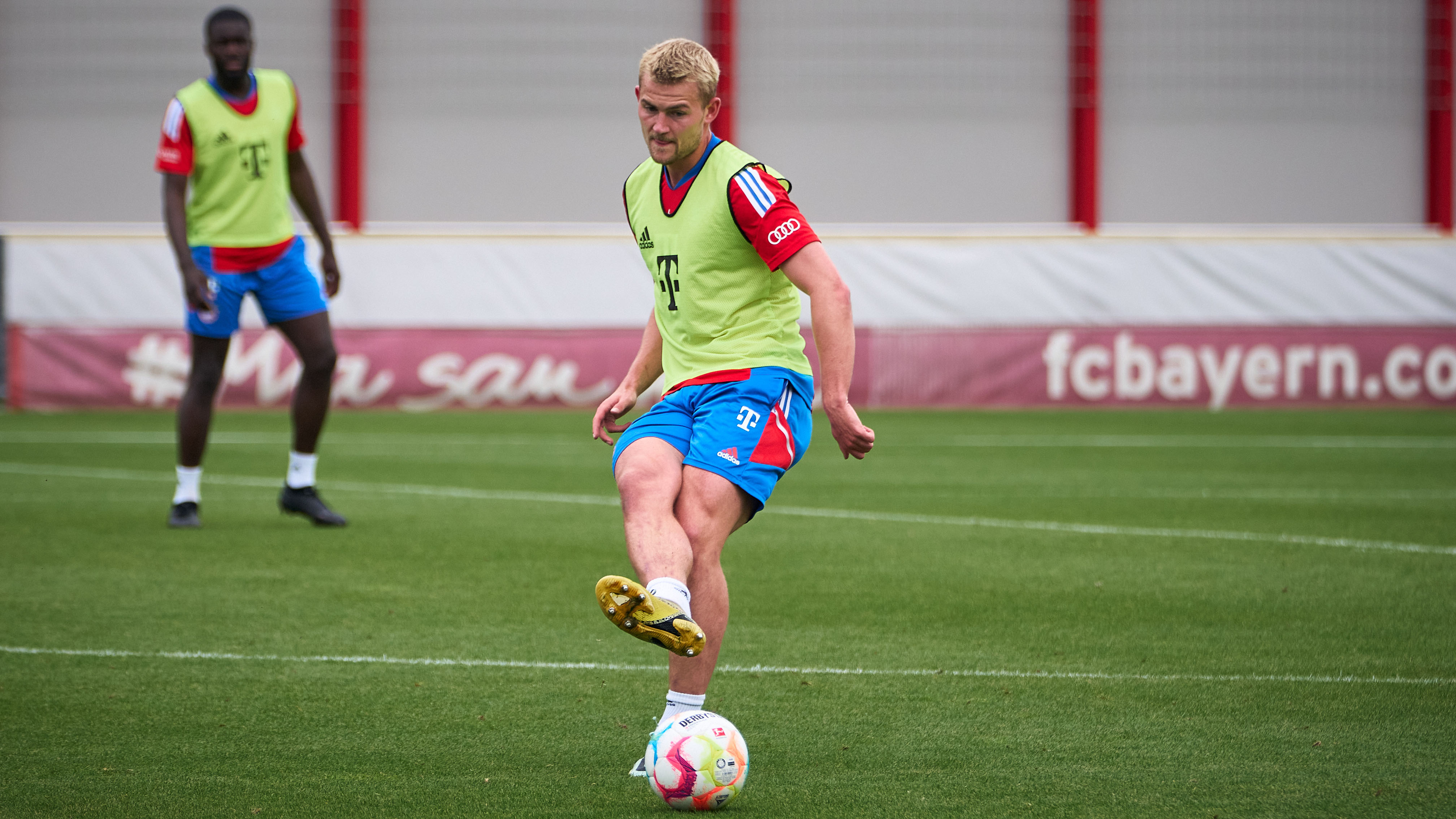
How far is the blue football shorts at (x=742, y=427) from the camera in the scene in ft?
12.5

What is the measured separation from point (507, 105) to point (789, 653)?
1799 centimetres

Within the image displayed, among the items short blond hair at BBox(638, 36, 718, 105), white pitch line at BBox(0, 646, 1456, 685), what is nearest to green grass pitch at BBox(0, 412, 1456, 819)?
white pitch line at BBox(0, 646, 1456, 685)

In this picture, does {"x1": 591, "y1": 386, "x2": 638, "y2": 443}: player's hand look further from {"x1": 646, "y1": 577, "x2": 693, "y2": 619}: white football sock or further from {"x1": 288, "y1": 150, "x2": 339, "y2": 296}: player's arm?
{"x1": 288, "y1": 150, "x2": 339, "y2": 296}: player's arm

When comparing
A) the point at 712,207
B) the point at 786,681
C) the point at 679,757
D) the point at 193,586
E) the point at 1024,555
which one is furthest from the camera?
the point at 1024,555

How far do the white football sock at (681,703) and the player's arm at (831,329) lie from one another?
2.15 feet

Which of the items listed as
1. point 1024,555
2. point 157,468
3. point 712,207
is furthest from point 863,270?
point 712,207

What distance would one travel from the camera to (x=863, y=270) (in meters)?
17.7

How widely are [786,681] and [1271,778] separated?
146 cm

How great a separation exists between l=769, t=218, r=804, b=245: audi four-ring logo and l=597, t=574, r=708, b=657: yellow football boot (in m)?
0.95

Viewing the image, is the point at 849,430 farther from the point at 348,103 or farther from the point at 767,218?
the point at 348,103

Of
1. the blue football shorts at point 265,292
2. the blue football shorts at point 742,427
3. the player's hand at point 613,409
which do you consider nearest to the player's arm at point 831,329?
the blue football shorts at point 742,427

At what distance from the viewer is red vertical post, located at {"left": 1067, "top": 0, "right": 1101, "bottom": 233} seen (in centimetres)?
2203

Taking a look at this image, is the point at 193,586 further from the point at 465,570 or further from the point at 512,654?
the point at 512,654

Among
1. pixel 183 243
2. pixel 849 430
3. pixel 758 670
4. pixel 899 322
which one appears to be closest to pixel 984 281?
pixel 899 322
